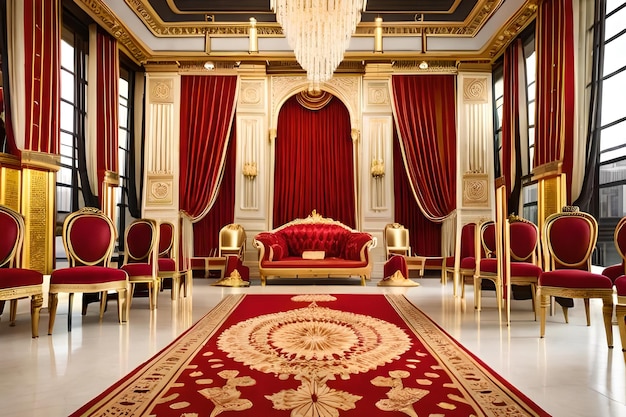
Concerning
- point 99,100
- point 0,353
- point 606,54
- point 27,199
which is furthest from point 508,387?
point 99,100

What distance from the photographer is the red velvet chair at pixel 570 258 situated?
3188 millimetres

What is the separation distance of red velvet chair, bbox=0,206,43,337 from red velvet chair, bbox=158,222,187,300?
145 cm

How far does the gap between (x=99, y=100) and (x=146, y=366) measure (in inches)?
202

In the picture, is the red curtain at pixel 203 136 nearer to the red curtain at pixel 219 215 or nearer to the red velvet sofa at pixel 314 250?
the red curtain at pixel 219 215

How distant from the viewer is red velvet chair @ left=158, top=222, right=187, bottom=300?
193 inches

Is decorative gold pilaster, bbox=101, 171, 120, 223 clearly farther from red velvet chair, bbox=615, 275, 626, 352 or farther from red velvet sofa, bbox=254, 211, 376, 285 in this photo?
red velvet chair, bbox=615, 275, 626, 352

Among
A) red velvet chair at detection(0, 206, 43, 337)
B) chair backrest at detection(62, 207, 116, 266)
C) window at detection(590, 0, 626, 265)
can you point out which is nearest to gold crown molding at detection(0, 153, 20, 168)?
chair backrest at detection(62, 207, 116, 266)

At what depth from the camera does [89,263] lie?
13.1ft

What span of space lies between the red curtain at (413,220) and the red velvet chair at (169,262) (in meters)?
4.18

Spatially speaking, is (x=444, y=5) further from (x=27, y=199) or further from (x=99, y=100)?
(x=27, y=199)

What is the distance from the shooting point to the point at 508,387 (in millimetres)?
2189

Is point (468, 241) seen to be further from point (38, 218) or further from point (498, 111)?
point (38, 218)

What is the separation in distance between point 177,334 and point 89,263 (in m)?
1.21

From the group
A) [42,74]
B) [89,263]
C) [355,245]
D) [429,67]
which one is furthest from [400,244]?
[42,74]
